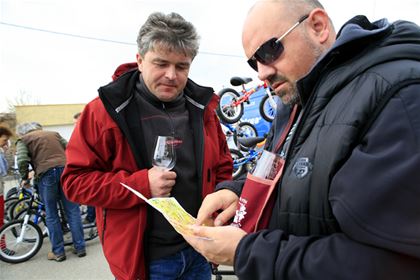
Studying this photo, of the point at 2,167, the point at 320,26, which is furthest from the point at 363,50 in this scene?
the point at 2,167

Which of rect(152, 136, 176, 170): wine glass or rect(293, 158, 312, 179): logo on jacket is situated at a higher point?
rect(293, 158, 312, 179): logo on jacket

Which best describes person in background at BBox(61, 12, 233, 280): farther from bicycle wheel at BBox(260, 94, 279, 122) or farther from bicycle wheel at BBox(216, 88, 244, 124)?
bicycle wheel at BBox(260, 94, 279, 122)

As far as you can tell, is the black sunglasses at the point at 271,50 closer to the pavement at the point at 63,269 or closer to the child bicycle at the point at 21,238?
the pavement at the point at 63,269

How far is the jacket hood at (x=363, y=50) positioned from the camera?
2.72 ft

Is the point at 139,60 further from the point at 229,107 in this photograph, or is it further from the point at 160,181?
the point at 229,107

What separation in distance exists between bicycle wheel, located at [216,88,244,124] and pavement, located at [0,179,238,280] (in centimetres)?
393

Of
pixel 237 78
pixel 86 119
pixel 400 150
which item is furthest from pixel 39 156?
pixel 400 150

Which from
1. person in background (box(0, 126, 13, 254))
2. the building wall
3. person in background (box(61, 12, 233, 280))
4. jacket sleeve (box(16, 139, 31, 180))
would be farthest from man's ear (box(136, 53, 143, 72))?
the building wall

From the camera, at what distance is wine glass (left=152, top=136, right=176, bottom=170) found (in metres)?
1.61

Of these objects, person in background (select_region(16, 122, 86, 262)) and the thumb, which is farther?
person in background (select_region(16, 122, 86, 262))

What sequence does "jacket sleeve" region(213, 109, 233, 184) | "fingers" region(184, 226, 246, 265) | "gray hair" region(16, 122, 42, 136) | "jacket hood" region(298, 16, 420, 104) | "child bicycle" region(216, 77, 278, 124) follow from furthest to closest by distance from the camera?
1. "child bicycle" region(216, 77, 278, 124)
2. "gray hair" region(16, 122, 42, 136)
3. "jacket sleeve" region(213, 109, 233, 184)
4. "fingers" region(184, 226, 246, 265)
5. "jacket hood" region(298, 16, 420, 104)

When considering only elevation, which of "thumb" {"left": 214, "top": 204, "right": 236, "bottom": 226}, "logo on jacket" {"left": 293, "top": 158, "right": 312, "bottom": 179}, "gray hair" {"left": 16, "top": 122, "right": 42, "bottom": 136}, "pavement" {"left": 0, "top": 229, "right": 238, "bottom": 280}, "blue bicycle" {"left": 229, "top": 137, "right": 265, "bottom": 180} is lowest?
"pavement" {"left": 0, "top": 229, "right": 238, "bottom": 280}

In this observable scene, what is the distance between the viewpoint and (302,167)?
34.9 inches

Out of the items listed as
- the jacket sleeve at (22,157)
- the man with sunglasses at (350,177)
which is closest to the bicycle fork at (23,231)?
the jacket sleeve at (22,157)
